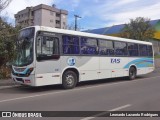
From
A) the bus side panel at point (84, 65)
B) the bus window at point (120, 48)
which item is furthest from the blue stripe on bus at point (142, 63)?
the bus side panel at point (84, 65)

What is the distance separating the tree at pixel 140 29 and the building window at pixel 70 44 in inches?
1256

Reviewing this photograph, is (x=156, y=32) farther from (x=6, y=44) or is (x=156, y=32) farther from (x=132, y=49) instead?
(x=6, y=44)

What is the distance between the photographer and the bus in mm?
11398

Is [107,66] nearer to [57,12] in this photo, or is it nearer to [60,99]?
[60,99]

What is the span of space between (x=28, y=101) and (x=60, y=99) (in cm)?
122

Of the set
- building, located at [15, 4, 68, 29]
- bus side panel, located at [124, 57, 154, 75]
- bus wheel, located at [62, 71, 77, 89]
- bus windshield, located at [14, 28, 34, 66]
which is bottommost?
bus wheel, located at [62, 71, 77, 89]

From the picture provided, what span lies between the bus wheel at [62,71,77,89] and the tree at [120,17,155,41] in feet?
107

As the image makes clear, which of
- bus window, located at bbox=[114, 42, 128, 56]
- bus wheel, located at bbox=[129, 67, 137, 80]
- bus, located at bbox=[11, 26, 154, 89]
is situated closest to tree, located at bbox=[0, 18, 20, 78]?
bus, located at bbox=[11, 26, 154, 89]

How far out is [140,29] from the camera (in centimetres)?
4409

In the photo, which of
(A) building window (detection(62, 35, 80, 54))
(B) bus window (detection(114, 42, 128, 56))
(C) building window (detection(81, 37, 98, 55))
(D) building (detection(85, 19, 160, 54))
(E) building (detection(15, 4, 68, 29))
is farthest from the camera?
(E) building (detection(15, 4, 68, 29))

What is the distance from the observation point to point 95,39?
14.4 metres

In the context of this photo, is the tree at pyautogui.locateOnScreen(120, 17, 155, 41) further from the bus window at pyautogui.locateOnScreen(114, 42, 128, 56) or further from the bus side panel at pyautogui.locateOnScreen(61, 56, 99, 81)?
the bus side panel at pyautogui.locateOnScreen(61, 56, 99, 81)

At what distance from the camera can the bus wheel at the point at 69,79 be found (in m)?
12.4

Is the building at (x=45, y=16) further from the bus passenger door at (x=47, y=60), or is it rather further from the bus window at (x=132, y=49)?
the bus passenger door at (x=47, y=60)
